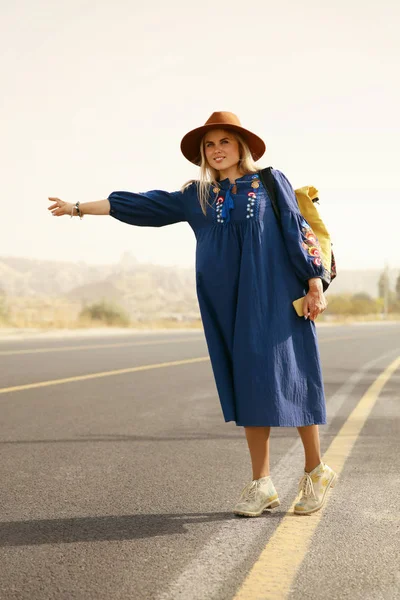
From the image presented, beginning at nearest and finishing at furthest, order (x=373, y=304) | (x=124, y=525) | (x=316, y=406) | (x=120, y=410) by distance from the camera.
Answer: (x=124, y=525) → (x=316, y=406) → (x=120, y=410) → (x=373, y=304)

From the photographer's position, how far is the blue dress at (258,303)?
4.28 metres

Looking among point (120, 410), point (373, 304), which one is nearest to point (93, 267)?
point (373, 304)

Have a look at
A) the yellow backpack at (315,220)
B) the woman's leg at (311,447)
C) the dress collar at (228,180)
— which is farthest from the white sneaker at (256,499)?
the dress collar at (228,180)

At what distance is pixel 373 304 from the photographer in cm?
9269

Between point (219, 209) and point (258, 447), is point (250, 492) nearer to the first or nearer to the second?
point (258, 447)

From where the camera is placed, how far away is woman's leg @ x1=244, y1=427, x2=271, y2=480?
174 inches

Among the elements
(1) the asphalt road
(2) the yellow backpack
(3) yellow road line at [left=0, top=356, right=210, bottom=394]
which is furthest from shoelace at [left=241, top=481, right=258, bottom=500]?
(3) yellow road line at [left=0, top=356, right=210, bottom=394]

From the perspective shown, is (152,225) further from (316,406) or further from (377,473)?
(377,473)

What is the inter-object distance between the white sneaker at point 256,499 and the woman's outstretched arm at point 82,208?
1615 mm

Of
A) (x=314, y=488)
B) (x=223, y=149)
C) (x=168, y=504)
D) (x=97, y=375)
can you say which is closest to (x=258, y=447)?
(x=314, y=488)

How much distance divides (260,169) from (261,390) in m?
1.11

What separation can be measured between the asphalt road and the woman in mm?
353

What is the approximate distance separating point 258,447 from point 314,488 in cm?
33

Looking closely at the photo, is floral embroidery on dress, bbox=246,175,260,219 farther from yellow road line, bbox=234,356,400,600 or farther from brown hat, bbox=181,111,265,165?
yellow road line, bbox=234,356,400,600
